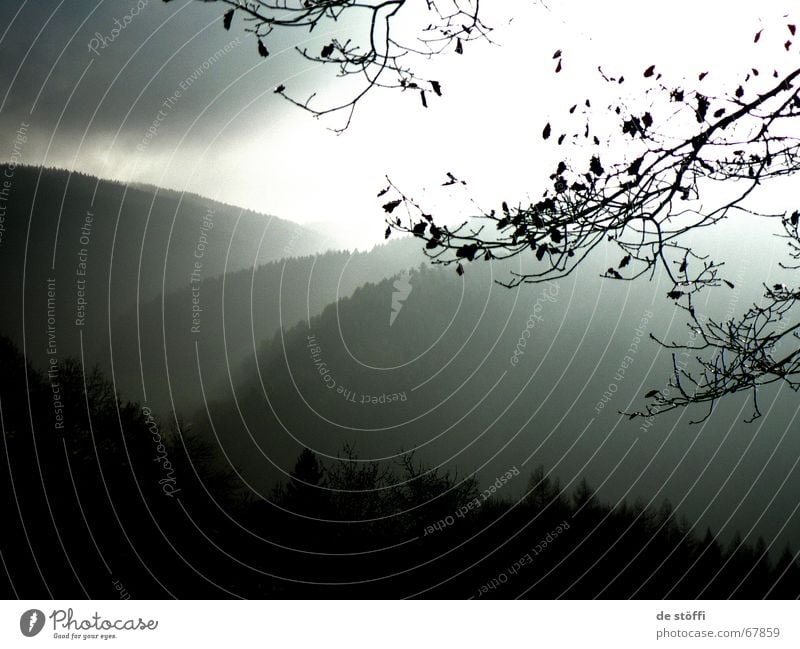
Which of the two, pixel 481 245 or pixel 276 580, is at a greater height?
pixel 481 245

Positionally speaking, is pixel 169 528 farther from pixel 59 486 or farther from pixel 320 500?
pixel 320 500

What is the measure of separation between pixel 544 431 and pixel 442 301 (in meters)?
14.1

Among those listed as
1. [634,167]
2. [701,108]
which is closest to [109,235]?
[634,167]

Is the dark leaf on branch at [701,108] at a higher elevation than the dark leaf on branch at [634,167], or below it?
higher

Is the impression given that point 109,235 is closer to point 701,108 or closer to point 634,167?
point 634,167

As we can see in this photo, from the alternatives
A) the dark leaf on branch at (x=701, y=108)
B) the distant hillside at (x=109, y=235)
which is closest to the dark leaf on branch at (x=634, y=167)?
the dark leaf on branch at (x=701, y=108)

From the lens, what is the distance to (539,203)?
2635 millimetres

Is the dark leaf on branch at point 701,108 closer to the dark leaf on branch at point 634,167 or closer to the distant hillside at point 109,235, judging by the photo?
the dark leaf on branch at point 634,167

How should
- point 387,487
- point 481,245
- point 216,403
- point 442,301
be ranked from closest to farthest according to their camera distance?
point 481,245, point 216,403, point 387,487, point 442,301

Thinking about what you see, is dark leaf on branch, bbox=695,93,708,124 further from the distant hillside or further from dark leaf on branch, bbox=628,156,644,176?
the distant hillside

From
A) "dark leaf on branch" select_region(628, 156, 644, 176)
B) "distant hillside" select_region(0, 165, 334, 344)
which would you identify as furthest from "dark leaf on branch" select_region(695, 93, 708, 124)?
"distant hillside" select_region(0, 165, 334, 344)

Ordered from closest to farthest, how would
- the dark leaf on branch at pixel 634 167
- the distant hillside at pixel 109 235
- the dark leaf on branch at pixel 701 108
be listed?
the dark leaf on branch at pixel 634 167 < the dark leaf on branch at pixel 701 108 < the distant hillside at pixel 109 235
